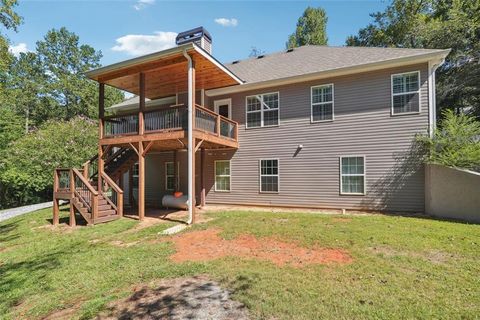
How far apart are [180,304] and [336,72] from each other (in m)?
9.68

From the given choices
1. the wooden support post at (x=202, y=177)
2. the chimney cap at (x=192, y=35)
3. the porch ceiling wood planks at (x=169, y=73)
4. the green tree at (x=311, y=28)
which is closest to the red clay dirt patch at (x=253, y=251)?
the wooden support post at (x=202, y=177)

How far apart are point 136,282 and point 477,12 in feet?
71.5

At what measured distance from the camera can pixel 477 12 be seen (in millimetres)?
15555

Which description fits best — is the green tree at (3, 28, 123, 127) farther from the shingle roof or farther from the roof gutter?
the roof gutter

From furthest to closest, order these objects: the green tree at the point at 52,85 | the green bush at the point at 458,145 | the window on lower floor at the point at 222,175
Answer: the green tree at the point at 52,85
the window on lower floor at the point at 222,175
the green bush at the point at 458,145

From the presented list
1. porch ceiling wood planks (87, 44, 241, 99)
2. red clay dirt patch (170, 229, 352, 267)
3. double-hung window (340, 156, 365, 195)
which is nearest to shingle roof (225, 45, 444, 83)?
porch ceiling wood planks (87, 44, 241, 99)

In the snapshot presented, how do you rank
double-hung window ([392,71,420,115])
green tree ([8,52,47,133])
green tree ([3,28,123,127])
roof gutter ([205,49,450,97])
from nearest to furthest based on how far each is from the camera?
roof gutter ([205,49,450,97])
double-hung window ([392,71,420,115])
green tree ([8,52,47,133])
green tree ([3,28,123,127])

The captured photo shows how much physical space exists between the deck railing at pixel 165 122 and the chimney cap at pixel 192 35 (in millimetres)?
4447

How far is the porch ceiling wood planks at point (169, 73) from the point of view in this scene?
8961mm

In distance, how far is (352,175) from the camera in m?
10.3

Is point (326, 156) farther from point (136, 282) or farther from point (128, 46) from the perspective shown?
point (128, 46)

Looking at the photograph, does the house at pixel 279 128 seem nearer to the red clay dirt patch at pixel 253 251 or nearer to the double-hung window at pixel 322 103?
the double-hung window at pixel 322 103

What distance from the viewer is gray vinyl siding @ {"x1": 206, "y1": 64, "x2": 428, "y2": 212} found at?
9445 mm

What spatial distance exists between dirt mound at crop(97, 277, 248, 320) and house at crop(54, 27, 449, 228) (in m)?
4.60
